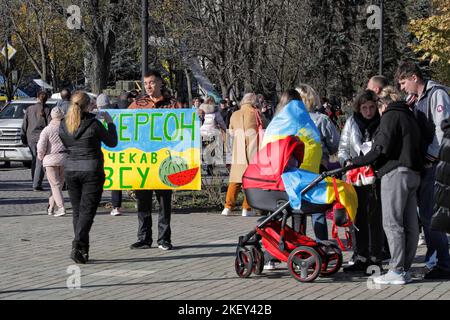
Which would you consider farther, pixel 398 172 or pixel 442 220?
pixel 398 172

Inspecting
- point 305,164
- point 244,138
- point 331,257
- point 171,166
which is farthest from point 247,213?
point 331,257

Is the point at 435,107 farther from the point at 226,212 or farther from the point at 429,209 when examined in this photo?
the point at 226,212

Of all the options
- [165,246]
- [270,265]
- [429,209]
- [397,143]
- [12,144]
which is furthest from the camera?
[12,144]

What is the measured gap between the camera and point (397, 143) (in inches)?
342

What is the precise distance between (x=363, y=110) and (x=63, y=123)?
10.8 ft

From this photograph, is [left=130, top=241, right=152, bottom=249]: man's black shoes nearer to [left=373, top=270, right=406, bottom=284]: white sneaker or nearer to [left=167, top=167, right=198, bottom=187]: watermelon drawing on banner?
[left=167, top=167, right=198, bottom=187]: watermelon drawing on banner

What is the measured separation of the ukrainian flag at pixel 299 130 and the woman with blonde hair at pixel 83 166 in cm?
201

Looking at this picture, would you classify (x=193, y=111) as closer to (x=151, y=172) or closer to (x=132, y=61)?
(x=151, y=172)

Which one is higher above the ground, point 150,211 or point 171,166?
point 171,166

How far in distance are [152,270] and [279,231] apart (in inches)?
56.1

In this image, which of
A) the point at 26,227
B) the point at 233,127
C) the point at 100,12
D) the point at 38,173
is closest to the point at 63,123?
the point at 26,227

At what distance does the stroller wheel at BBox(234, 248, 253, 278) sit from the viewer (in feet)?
30.5

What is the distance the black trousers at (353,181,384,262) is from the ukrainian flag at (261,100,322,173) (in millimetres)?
663

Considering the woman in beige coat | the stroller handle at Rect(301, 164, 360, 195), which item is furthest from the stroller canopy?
the woman in beige coat
